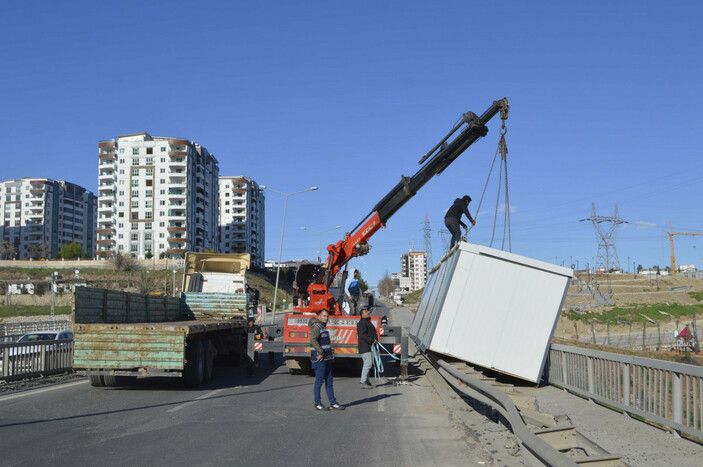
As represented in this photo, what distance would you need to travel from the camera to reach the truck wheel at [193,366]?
1270 cm

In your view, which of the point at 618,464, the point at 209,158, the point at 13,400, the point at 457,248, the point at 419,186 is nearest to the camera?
the point at 618,464

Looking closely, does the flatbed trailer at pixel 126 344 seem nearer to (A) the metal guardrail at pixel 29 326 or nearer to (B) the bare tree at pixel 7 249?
(A) the metal guardrail at pixel 29 326

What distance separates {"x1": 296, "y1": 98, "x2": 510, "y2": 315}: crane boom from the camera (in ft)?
44.2

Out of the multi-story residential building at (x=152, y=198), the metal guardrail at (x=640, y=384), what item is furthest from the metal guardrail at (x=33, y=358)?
the multi-story residential building at (x=152, y=198)

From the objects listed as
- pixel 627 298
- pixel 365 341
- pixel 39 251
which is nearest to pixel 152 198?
pixel 39 251

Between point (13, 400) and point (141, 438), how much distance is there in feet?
15.5

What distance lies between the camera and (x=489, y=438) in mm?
7648

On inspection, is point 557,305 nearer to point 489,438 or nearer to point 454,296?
point 454,296

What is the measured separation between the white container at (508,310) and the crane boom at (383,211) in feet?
11.0

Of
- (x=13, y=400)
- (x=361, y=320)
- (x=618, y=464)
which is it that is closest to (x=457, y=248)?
(x=361, y=320)

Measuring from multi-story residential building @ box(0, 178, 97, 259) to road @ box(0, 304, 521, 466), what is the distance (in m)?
149

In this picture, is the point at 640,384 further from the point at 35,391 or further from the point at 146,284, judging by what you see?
the point at 146,284

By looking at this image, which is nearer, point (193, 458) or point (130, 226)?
point (193, 458)

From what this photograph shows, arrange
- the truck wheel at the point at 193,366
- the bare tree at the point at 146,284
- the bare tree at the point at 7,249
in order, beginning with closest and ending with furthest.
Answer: the truck wheel at the point at 193,366 < the bare tree at the point at 146,284 < the bare tree at the point at 7,249
